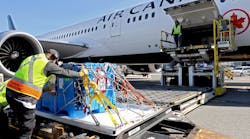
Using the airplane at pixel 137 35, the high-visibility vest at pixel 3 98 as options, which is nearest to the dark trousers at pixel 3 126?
the high-visibility vest at pixel 3 98

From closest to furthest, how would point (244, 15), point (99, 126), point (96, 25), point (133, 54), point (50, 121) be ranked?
point (99, 126), point (50, 121), point (244, 15), point (133, 54), point (96, 25)

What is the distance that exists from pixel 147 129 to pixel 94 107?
35.5 inches

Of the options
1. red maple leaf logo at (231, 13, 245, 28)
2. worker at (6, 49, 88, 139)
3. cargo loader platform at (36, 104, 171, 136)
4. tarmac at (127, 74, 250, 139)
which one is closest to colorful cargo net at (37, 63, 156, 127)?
cargo loader platform at (36, 104, 171, 136)

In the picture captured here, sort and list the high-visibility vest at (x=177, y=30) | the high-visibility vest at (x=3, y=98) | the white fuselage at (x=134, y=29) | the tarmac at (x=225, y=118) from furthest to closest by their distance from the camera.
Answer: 1. the high-visibility vest at (x=177, y=30)
2. the white fuselage at (x=134, y=29)
3. the tarmac at (x=225, y=118)
4. the high-visibility vest at (x=3, y=98)

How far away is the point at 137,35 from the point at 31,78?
258 inches

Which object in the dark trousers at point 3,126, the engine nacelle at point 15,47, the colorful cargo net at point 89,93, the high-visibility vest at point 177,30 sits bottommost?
the dark trousers at point 3,126

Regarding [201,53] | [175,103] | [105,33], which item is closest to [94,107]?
[175,103]

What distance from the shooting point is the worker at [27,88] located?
2.33m

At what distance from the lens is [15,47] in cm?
591

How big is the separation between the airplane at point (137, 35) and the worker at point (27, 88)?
3.19 metres

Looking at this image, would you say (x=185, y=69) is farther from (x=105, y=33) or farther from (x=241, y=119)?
(x=105, y=33)

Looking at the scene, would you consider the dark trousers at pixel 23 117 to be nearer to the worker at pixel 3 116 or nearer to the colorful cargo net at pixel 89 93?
the worker at pixel 3 116

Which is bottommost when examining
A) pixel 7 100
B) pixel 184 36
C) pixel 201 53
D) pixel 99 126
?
pixel 99 126

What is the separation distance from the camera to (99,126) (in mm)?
2396
